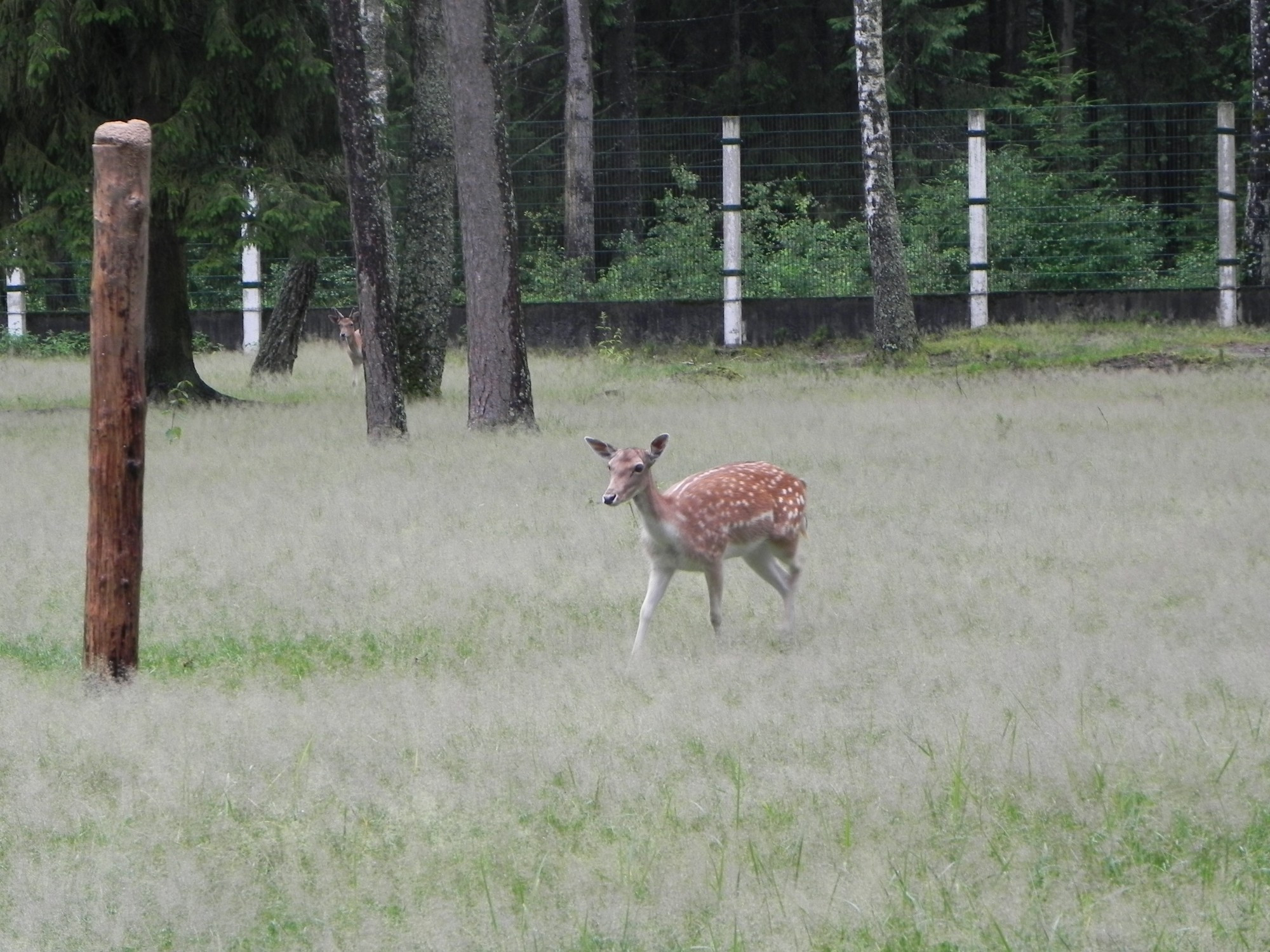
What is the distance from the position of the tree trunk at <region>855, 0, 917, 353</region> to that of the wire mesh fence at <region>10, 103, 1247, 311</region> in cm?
184

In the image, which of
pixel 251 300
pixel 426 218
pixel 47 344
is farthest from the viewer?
pixel 47 344

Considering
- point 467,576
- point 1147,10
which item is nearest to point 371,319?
point 467,576

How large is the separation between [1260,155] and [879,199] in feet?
17.8

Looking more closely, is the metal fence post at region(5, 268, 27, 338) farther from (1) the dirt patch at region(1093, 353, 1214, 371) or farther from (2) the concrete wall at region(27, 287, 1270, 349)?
(1) the dirt patch at region(1093, 353, 1214, 371)

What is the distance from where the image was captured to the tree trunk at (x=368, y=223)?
679 inches

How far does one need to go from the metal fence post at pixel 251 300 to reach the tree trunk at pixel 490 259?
11.9 meters

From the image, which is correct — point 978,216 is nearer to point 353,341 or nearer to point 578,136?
point 578,136

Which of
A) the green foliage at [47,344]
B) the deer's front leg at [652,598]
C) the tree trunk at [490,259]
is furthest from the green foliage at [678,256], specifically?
the deer's front leg at [652,598]

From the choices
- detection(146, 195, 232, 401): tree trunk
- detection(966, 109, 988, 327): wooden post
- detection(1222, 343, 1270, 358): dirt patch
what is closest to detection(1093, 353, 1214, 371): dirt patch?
detection(1222, 343, 1270, 358): dirt patch

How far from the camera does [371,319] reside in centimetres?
1767

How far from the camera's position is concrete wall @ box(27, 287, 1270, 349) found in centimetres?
2708

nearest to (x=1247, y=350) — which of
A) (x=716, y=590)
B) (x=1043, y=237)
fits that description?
(x=1043, y=237)

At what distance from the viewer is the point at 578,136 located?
103 feet

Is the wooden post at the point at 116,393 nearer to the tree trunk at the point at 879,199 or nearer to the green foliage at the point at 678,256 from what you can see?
the tree trunk at the point at 879,199
